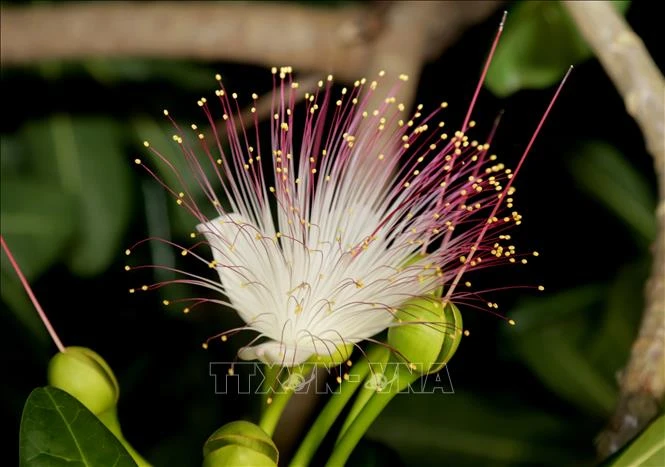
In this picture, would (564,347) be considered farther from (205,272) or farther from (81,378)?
(81,378)

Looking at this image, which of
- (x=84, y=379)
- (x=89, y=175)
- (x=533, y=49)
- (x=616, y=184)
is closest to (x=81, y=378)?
(x=84, y=379)

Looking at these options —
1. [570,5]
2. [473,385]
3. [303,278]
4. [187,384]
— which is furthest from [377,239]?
[187,384]

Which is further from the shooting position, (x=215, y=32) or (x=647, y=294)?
(x=215, y=32)

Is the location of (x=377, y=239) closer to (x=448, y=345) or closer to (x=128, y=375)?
(x=448, y=345)

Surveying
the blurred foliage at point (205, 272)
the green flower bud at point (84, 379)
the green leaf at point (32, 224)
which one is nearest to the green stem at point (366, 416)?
the green flower bud at point (84, 379)

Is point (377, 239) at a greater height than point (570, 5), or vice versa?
point (570, 5)

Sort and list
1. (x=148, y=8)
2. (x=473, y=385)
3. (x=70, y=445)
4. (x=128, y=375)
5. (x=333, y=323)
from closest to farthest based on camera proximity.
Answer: (x=70, y=445)
(x=333, y=323)
(x=148, y=8)
(x=473, y=385)
(x=128, y=375)
